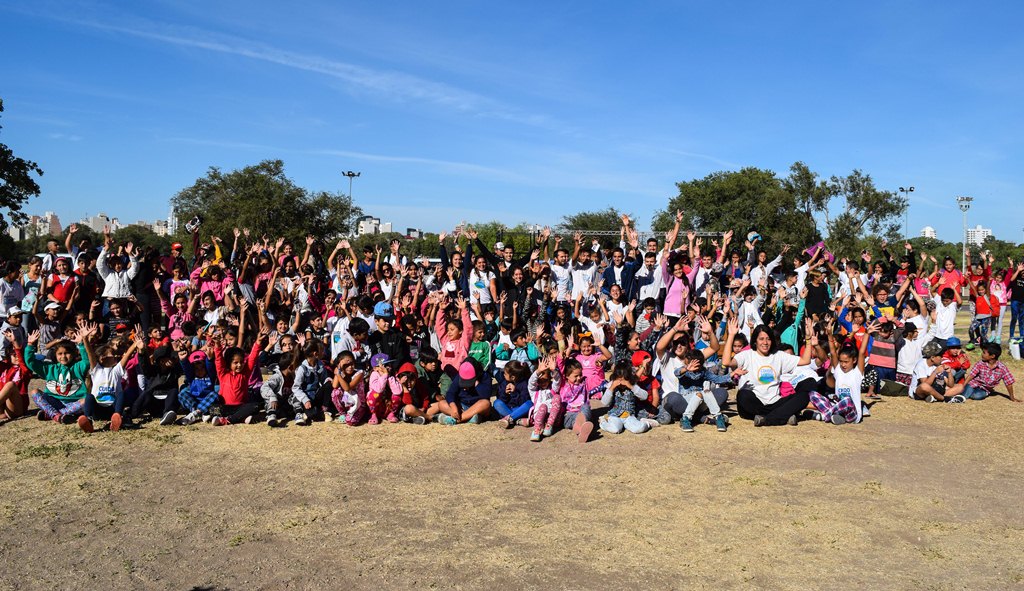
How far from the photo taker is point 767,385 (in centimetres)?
842

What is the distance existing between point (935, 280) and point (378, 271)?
34.2 feet

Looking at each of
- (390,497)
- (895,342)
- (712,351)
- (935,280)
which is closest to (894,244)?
(935,280)

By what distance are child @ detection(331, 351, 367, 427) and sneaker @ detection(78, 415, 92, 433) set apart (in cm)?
245

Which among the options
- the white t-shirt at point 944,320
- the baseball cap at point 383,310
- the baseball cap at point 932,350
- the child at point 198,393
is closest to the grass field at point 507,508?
the child at point 198,393

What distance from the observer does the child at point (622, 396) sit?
8.11 m

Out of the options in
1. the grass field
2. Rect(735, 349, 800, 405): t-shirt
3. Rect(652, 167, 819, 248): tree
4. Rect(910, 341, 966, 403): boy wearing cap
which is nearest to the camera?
the grass field

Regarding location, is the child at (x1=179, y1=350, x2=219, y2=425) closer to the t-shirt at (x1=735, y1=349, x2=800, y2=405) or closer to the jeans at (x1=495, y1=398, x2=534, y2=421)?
the jeans at (x1=495, y1=398, x2=534, y2=421)

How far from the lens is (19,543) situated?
492cm

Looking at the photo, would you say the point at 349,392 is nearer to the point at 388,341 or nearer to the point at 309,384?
the point at 309,384

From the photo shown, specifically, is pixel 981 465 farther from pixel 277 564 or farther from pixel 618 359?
pixel 277 564

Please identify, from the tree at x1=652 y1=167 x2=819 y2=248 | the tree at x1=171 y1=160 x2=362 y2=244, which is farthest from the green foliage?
the tree at x1=171 y1=160 x2=362 y2=244

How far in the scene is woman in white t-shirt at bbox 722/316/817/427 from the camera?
8250mm

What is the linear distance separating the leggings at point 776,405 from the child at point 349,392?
4.23m

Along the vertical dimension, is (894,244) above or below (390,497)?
above
